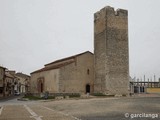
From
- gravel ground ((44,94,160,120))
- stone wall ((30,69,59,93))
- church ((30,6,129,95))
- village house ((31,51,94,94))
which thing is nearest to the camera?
gravel ground ((44,94,160,120))

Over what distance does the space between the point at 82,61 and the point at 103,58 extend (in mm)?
→ 4288

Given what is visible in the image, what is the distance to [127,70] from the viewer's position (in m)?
45.6

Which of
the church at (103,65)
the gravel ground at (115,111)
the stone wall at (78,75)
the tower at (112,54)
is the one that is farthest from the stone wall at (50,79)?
the gravel ground at (115,111)

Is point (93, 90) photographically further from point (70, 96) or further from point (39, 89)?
point (39, 89)

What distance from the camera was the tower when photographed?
44.1m

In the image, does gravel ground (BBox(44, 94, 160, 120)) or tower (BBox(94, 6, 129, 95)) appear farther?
tower (BBox(94, 6, 129, 95))

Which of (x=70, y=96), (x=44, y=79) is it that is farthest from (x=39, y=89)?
(x=70, y=96)

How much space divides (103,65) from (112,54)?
238 cm

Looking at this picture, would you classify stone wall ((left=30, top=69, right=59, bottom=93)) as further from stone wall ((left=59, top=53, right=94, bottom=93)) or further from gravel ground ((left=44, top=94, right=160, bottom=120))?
gravel ground ((left=44, top=94, right=160, bottom=120))

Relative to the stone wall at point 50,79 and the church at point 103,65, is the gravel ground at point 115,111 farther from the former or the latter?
the stone wall at point 50,79

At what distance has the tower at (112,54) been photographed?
44125 mm

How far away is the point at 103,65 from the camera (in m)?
44.9

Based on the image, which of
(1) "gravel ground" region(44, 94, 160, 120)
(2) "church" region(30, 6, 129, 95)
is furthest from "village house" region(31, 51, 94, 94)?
(1) "gravel ground" region(44, 94, 160, 120)

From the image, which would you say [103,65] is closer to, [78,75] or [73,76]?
[78,75]
